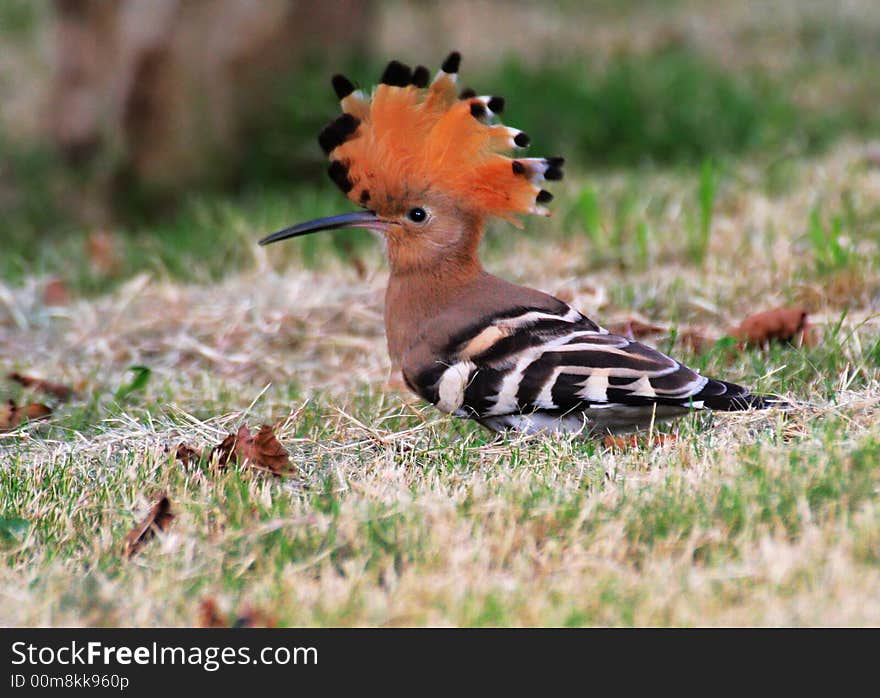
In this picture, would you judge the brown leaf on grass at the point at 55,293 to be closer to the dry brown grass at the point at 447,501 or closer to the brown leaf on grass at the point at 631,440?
the dry brown grass at the point at 447,501

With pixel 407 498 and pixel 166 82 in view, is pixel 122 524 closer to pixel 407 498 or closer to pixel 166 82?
pixel 407 498

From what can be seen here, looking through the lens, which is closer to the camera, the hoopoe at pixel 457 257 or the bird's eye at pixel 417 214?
the hoopoe at pixel 457 257

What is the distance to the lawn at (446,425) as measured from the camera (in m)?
2.83

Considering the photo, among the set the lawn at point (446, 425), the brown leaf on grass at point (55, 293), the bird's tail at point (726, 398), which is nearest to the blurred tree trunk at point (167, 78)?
the lawn at point (446, 425)

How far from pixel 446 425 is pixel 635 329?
3.97ft

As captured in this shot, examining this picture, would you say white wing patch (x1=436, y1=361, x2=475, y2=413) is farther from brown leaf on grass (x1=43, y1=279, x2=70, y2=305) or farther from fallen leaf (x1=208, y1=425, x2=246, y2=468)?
brown leaf on grass (x1=43, y1=279, x2=70, y2=305)

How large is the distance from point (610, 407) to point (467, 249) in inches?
27.9

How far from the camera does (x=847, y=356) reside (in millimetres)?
4410

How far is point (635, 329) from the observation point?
16.7 feet

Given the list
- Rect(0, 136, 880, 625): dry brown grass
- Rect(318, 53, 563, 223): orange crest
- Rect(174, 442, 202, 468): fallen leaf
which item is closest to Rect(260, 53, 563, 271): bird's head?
Rect(318, 53, 563, 223): orange crest

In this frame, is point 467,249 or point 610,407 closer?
point 610,407

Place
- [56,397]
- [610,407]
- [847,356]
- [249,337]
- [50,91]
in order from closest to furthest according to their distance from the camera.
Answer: [610,407]
[847,356]
[56,397]
[249,337]
[50,91]

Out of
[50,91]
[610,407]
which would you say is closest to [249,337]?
[610,407]

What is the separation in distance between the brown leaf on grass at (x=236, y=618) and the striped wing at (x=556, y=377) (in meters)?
1.13
